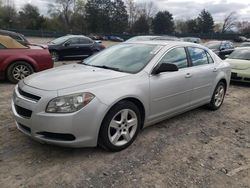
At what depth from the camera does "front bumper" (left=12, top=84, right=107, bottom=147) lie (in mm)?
3377

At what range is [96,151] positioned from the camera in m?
3.92

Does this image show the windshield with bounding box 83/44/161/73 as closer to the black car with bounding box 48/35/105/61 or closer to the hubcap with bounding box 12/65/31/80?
the hubcap with bounding box 12/65/31/80

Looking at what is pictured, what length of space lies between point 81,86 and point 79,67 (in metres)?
1.09

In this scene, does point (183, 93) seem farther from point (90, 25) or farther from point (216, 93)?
point (90, 25)

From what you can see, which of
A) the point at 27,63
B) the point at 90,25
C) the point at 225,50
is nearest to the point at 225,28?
the point at 90,25

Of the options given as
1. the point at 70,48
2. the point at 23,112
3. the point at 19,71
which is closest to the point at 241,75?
the point at 19,71

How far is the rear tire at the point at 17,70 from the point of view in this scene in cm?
801

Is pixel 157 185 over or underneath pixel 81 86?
underneath

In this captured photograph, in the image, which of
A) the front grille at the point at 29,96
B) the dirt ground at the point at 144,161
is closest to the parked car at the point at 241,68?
the dirt ground at the point at 144,161

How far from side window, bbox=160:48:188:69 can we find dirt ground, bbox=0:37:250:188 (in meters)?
1.11

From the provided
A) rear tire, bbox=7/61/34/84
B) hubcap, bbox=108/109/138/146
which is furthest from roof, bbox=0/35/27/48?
hubcap, bbox=108/109/138/146

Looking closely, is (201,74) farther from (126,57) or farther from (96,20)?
(96,20)

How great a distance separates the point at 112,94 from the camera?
369 centimetres

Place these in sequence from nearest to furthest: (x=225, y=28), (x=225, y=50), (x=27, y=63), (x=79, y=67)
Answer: (x=79, y=67)
(x=27, y=63)
(x=225, y=50)
(x=225, y=28)
